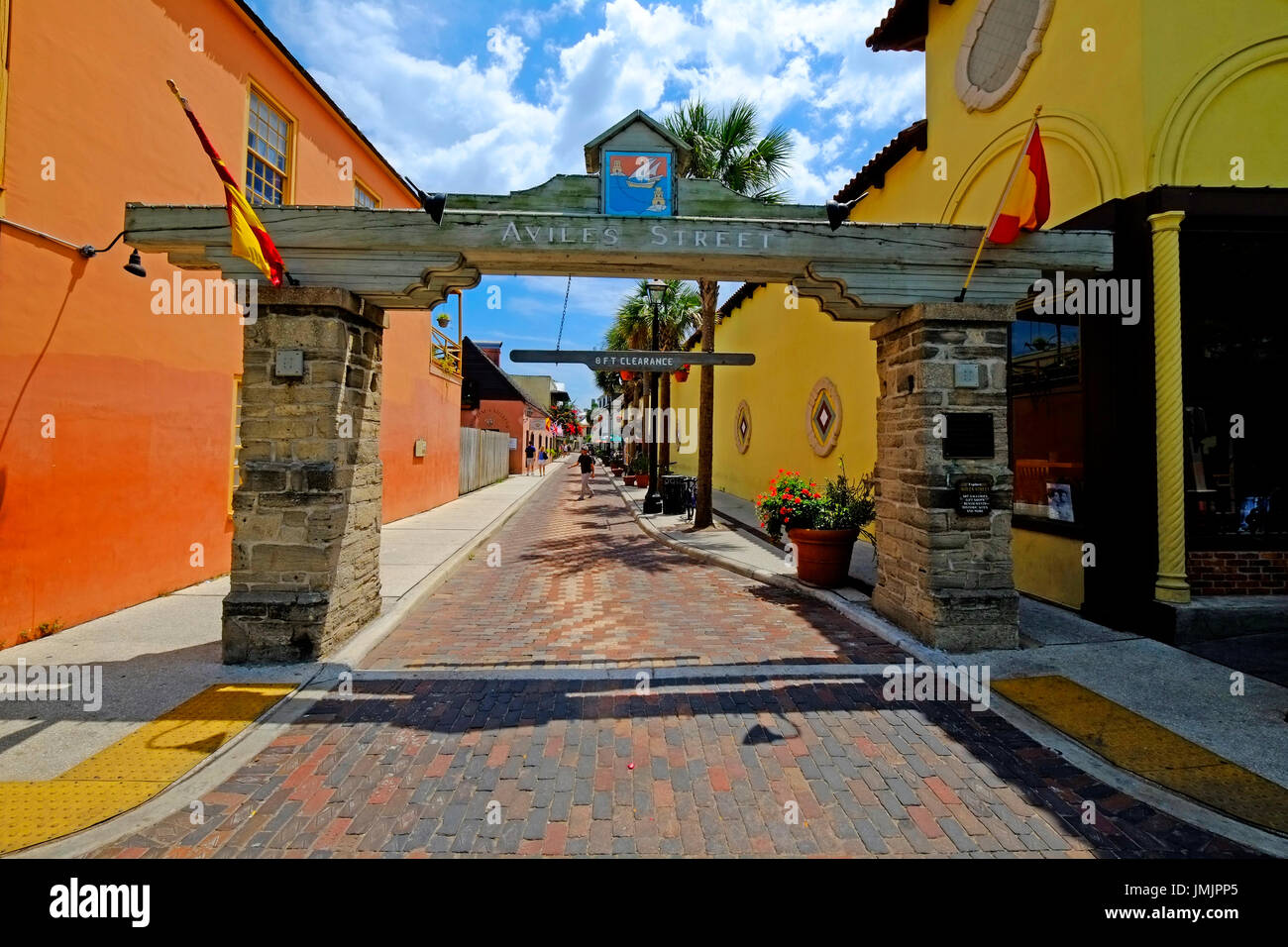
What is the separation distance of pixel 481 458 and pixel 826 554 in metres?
18.6

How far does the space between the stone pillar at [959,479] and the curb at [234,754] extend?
5298mm

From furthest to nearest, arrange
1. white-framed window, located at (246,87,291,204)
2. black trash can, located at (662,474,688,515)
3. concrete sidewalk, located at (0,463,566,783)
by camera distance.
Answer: black trash can, located at (662,474,688,515)
white-framed window, located at (246,87,291,204)
concrete sidewalk, located at (0,463,566,783)

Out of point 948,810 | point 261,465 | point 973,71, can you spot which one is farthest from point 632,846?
point 973,71

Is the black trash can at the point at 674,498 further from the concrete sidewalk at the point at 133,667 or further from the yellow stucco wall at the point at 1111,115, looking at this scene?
the yellow stucco wall at the point at 1111,115

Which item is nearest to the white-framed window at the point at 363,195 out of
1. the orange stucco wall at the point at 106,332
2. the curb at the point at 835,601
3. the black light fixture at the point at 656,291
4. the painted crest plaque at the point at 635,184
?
the orange stucco wall at the point at 106,332

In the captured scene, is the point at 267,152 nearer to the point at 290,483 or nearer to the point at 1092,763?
the point at 290,483

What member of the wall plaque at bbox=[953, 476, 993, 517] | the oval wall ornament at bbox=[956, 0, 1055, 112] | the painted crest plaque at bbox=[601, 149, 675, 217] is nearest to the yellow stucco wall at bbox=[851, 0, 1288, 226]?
the oval wall ornament at bbox=[956, 0, 1055, 112]

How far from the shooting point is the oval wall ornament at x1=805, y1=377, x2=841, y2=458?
485 inches

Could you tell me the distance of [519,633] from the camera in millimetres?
6047

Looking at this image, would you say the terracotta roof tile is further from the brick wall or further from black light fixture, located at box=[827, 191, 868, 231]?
the brick wall

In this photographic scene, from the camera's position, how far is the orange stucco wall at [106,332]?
5246mm

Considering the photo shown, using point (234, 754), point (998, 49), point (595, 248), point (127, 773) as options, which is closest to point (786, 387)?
point (998, 49)

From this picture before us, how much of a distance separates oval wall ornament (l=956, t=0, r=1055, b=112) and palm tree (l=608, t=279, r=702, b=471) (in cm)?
1139

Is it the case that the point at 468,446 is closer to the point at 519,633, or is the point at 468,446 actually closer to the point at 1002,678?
the point at 519,633
